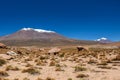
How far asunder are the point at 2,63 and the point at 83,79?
41.2 ft

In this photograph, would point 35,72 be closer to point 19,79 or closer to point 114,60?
point 19,79

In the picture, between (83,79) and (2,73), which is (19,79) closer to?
(2,73)

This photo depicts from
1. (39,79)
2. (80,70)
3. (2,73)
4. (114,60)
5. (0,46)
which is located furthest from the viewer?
(0,46)

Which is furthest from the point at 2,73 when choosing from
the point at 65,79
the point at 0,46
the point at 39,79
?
the point at 0,46

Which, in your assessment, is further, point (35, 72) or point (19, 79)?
point (35, 72)

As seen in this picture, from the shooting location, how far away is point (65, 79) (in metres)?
16.8

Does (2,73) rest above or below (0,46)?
below

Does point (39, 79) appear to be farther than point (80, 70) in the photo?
No

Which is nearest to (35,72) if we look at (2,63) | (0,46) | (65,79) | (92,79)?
(65,79)

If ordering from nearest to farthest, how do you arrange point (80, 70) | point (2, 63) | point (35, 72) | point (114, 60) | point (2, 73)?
point (2, 73)
point (35, 72)
point (80, 70)
point (2, 63)
point (114, 60)

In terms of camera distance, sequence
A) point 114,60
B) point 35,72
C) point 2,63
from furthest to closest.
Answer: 1. point 114,60
2. point 2,63
3. point 35,72

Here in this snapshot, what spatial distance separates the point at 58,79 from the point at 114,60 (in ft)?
52.4

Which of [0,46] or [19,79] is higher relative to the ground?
[0,46]

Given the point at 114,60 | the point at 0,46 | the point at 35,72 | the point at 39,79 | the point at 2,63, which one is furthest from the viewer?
the point at 0,46
